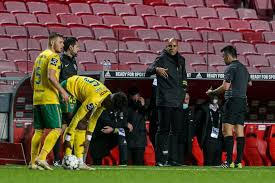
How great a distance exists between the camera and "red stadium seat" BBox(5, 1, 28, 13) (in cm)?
2323

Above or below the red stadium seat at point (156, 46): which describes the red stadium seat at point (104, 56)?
below

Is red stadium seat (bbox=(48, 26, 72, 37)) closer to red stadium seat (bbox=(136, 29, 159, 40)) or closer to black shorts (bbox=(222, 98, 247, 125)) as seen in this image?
red stadium seat (bbox=(136, 29, 159, 40))

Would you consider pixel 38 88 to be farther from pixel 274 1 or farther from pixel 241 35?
pixel 274 1

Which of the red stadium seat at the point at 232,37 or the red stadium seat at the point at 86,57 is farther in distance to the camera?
the red stadium seat at the point at 232,37

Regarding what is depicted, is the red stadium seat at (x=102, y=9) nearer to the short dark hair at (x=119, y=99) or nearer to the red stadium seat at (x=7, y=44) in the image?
the red stadium seat at (x=7, y=44)

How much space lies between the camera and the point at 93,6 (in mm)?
24516

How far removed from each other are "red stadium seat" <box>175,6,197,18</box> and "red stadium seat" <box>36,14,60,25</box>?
3.81 metres

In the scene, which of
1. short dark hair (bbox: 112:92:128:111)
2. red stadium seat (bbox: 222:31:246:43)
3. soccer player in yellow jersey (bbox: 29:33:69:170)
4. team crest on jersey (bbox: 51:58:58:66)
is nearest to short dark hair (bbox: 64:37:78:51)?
soccer player in yellow jersey (bbox: 29:33:69:170)

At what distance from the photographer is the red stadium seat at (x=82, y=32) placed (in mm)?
22141

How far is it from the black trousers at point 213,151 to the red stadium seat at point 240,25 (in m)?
8.05

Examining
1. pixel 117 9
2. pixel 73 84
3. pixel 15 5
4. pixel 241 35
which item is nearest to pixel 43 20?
pixel 15 5

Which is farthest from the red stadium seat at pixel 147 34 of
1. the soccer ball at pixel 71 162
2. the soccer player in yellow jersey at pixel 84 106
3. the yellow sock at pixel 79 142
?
the soccer ball at pixel 71 162

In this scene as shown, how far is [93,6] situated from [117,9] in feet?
2.10

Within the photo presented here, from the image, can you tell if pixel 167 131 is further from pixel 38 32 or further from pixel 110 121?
pixel 38 32
